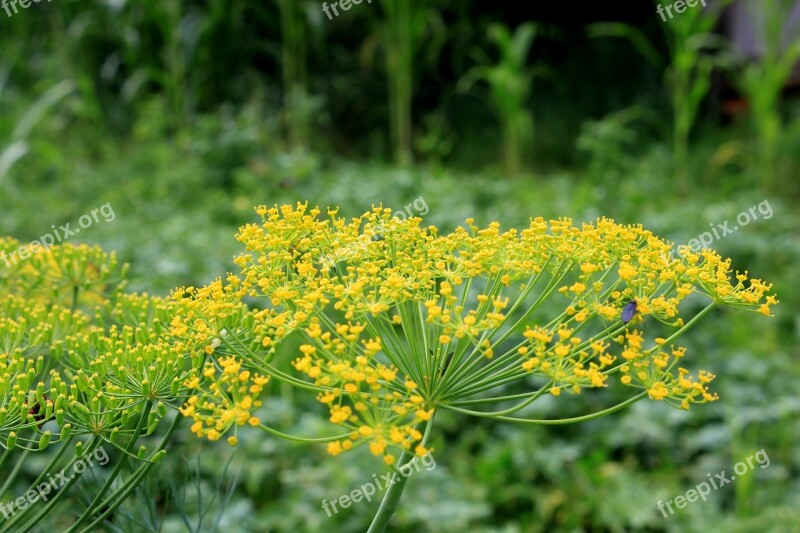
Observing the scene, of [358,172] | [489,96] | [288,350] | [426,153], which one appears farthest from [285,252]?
[489,96]

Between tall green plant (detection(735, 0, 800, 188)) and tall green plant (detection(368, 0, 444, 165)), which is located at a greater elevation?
tall green plant (detection(368, 0, 444, 165))

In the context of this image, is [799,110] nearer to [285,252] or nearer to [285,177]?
[285,177]

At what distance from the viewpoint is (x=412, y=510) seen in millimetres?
3160

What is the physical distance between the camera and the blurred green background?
3428mm

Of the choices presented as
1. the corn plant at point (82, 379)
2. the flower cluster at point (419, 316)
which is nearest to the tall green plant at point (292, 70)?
the corn plant at point (82, 379)

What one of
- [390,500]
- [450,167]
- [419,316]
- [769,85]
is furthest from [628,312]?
[450,167]

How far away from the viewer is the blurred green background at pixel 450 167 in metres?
3.43

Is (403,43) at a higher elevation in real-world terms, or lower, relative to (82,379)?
higher

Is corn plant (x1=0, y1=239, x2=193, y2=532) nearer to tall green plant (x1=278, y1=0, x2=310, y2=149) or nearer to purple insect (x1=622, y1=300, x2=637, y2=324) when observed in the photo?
purple insect (x1=622, y1=300, x2=637, y2=324)

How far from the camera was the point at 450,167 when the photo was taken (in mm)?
9586

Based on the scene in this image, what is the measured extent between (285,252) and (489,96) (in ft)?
33.1

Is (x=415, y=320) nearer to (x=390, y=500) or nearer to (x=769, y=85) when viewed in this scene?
(x=390, y=500)

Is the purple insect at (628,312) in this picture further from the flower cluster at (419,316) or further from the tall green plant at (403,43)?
the tall green plant at (403,43)

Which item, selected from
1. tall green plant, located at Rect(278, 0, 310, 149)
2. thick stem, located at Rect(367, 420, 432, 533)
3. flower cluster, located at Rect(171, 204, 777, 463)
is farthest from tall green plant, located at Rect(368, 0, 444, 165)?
thick stem, located at Rect(367, 420, 432, 533)
